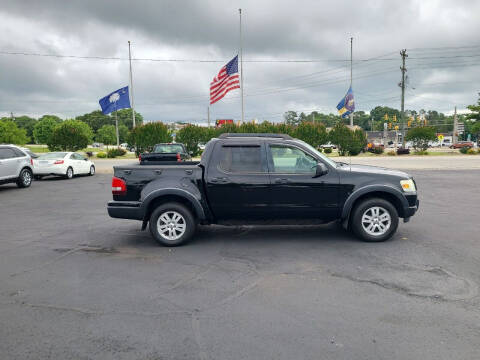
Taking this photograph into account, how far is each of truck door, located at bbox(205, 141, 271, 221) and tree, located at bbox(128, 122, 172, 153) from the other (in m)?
32.1

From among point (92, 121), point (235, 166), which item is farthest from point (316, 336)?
point (92, 121)

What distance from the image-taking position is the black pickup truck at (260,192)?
6.25 m

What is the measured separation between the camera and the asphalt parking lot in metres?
3.18

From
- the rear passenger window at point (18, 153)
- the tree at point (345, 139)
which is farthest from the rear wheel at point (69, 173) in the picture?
the tree at point (345, 139)

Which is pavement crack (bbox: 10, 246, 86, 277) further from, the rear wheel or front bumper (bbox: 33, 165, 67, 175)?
the rear wheel

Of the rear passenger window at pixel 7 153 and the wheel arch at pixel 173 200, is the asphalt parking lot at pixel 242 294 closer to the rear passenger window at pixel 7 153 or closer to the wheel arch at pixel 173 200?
the wheel arch at pixel 173 200

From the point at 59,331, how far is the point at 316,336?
233cm

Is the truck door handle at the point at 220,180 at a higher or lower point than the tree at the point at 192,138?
lower

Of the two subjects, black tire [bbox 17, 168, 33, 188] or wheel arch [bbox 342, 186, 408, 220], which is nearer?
wheel arch [bbox 342, 186, 408, 220]

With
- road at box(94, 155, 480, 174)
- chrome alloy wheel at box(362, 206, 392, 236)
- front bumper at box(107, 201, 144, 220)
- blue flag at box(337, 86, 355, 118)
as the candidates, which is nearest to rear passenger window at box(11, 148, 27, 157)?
road at box(94, 155, 480, 174)

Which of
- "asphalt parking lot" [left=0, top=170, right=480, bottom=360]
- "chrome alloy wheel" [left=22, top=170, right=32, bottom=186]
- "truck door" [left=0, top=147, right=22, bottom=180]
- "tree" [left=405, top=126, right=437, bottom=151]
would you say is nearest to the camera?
"asphalt parking lot" [left=0, top=170, right=480, bottom=360]

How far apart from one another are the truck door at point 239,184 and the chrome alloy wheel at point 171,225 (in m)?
0.60

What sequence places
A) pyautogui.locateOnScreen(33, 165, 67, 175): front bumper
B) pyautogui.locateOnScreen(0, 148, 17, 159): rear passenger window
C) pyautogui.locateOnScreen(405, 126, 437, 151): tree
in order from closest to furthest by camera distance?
pyautogui.locateOnScreen(0, 148, 17, 159): rear passenger window
pyautogui.locateOnScreen(33, 165, 67, 175): front bumper
pyautogui.locateOnScreen(405, 126, 437, 151): tree

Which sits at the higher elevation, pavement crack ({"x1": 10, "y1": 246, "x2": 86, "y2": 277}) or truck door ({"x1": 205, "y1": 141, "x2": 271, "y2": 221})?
truck door ({"x1": 205, "y1": 141, "x2": 271, "y2": 221})
